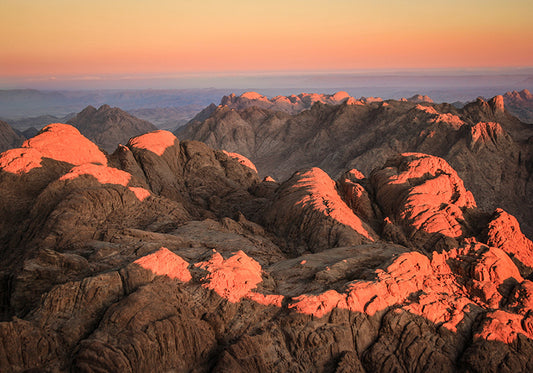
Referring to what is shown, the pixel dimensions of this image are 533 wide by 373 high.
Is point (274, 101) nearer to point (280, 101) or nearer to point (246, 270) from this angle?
point (280, 101)

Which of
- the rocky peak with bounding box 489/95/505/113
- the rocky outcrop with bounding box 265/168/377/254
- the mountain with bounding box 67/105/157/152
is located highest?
the rocky peak with bounding box 489/95/505/113

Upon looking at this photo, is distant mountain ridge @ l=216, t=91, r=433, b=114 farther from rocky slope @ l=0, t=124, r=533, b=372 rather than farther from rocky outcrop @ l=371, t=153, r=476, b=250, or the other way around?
rocky slope @ l=0, t=124, r=533, b=372

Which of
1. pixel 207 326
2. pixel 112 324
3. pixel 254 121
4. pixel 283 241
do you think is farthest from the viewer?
pixel 254 121

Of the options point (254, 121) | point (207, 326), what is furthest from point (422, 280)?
point (254, 121)

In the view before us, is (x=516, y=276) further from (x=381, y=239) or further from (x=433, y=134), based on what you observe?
(x=433, y=134)

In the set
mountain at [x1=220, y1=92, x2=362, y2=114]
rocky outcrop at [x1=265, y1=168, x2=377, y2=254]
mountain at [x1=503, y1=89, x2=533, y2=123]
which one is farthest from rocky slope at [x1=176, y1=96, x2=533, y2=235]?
mountain at [x1=503, y1=89, x2=533, y2=123]

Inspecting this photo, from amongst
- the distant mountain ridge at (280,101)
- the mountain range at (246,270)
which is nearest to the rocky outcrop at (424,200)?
the mountain range at (246,270)

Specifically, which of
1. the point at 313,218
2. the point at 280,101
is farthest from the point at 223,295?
the point at 280,101
